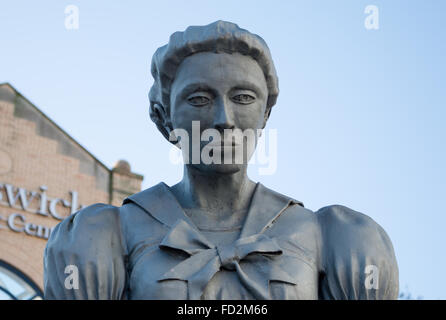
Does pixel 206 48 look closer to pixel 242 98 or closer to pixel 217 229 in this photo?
pixel 242 98

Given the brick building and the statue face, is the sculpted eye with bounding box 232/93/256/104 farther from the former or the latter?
the brick building

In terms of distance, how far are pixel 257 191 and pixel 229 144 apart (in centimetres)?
45

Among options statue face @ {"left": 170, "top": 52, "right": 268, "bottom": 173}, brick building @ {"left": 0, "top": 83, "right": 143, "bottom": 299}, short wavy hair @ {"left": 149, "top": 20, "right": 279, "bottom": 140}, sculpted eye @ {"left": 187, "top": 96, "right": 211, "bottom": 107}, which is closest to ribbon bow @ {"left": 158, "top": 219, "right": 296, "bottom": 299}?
statue face @ {"left": 170, "top": 52, "right": 268, "bottom": 173}

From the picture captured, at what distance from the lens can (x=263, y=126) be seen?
16.8ft

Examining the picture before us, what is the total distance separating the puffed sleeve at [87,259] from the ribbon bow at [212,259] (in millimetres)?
305

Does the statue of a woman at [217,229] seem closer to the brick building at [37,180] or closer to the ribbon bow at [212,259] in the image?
the ribbon bow at [212,259]

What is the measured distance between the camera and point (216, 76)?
4.78m

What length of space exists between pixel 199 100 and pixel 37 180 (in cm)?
2081

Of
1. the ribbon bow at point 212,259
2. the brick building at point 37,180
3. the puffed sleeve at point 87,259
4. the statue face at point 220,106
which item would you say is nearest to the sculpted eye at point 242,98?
the statue face at point 220,106

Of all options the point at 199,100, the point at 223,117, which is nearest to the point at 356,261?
the point at 223,117

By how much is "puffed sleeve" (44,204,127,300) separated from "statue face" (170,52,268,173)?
0.62 metres
